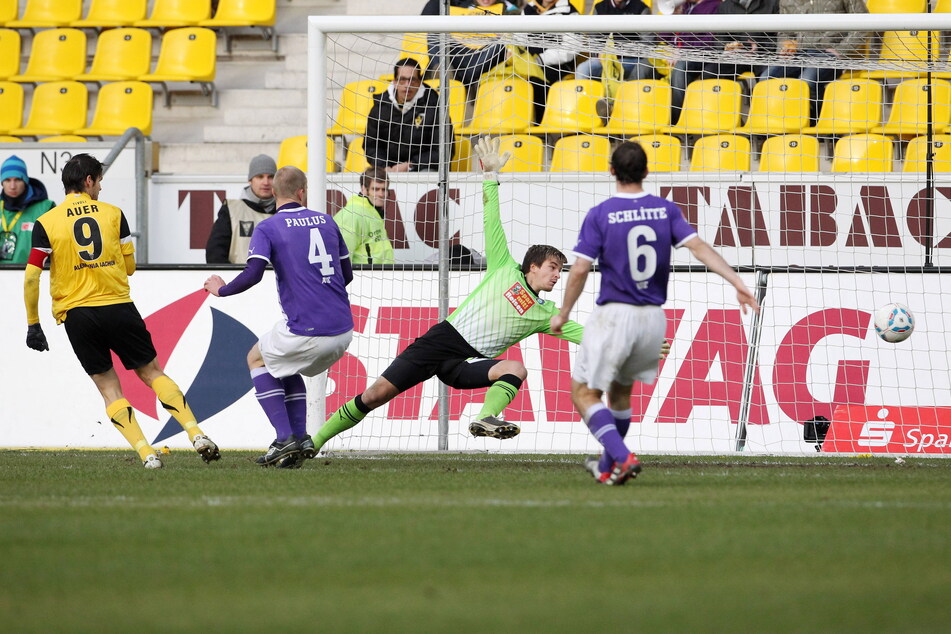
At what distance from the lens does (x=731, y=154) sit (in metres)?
11.3

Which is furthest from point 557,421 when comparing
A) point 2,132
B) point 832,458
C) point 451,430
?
point 2,132

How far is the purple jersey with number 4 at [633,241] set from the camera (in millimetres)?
6543

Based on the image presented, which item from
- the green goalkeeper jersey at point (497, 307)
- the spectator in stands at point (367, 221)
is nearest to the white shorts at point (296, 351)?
the green goalkeeper jersey at point (497, 307)

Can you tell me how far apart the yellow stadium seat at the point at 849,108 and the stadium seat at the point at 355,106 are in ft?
13.0

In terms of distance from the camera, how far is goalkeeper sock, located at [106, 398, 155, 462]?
7.84 metres

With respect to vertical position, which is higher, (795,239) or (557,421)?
(795,239)

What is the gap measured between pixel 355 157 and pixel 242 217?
1.16 m

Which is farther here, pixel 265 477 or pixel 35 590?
pixel 265 477

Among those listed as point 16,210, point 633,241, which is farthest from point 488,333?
point 16,210

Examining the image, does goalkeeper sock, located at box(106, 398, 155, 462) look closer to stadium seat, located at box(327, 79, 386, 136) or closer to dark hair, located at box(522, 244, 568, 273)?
dark hair, located at box(522, 244, 568, 273)

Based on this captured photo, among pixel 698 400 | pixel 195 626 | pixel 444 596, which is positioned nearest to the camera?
pixel 195 626

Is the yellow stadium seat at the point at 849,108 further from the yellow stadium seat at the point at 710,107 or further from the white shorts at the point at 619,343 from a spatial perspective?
the white shorts at the point at 619,343

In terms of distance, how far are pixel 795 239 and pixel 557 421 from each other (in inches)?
103

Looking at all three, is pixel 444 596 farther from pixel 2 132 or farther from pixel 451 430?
pixel 2 132
